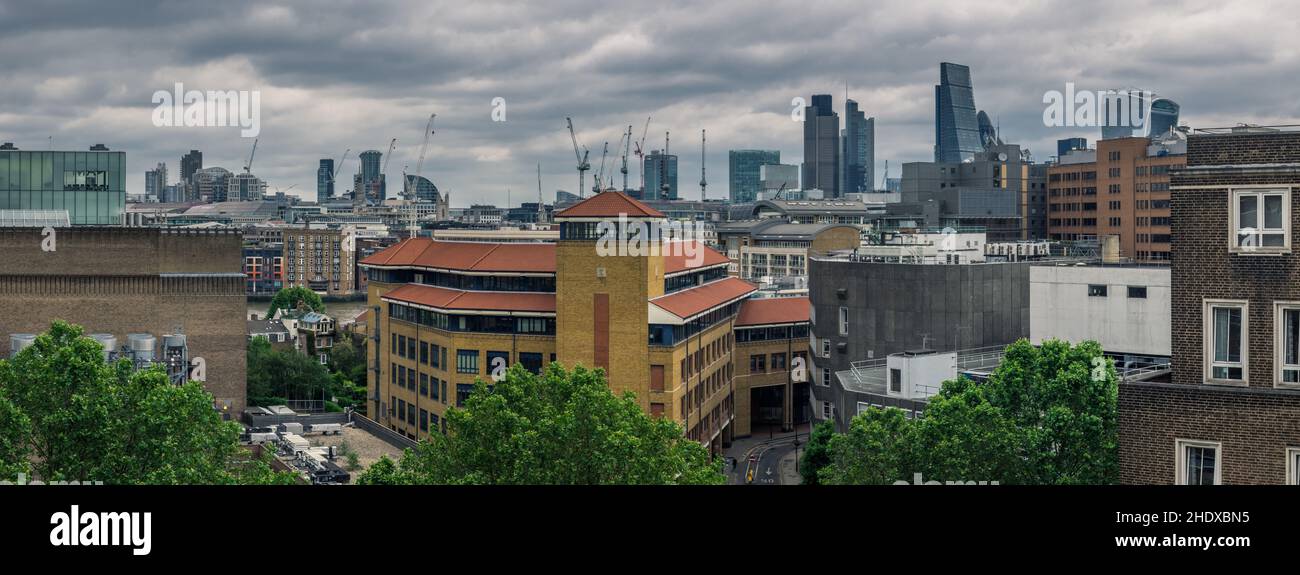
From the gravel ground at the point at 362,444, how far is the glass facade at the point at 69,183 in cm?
2380

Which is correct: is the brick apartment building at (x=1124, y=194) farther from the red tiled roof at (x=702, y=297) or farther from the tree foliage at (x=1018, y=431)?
the tree foliage at (x=1018, y=431)

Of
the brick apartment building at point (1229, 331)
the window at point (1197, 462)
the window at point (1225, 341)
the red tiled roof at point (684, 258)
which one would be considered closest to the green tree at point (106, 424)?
the brick apartment building at point (1229, 331)

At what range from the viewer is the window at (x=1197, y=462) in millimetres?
22297

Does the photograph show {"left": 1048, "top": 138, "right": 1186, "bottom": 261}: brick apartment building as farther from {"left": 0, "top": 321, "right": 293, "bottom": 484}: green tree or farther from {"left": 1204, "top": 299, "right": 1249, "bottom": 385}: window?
{"left": 0, "top": 321, "right": 293, "bottom": 484}: green tree

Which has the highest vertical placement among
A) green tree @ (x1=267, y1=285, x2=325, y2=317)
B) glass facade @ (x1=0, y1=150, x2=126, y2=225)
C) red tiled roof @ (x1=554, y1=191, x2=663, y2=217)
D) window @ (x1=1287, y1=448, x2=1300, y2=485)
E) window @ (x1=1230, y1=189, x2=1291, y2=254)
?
glass facade @ (x1=0, y1=150, x2=126, y2=225)

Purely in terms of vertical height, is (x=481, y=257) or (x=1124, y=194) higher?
(x=1124, y=194)

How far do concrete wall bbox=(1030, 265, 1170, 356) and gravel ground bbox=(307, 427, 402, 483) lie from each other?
32.2 meters

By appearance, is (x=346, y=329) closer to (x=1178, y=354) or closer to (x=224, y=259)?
(x=224, y=259)

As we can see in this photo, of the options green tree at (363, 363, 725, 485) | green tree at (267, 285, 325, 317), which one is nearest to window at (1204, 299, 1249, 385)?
green tree at (363, 363, 725, 485)

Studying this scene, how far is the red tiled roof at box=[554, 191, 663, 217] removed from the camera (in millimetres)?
70875

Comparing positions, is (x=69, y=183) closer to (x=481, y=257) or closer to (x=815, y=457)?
(x=481, y=257)

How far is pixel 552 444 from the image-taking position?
3450 centimetres

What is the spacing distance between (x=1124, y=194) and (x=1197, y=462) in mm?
127474

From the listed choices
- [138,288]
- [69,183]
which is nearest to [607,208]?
[138,288]
